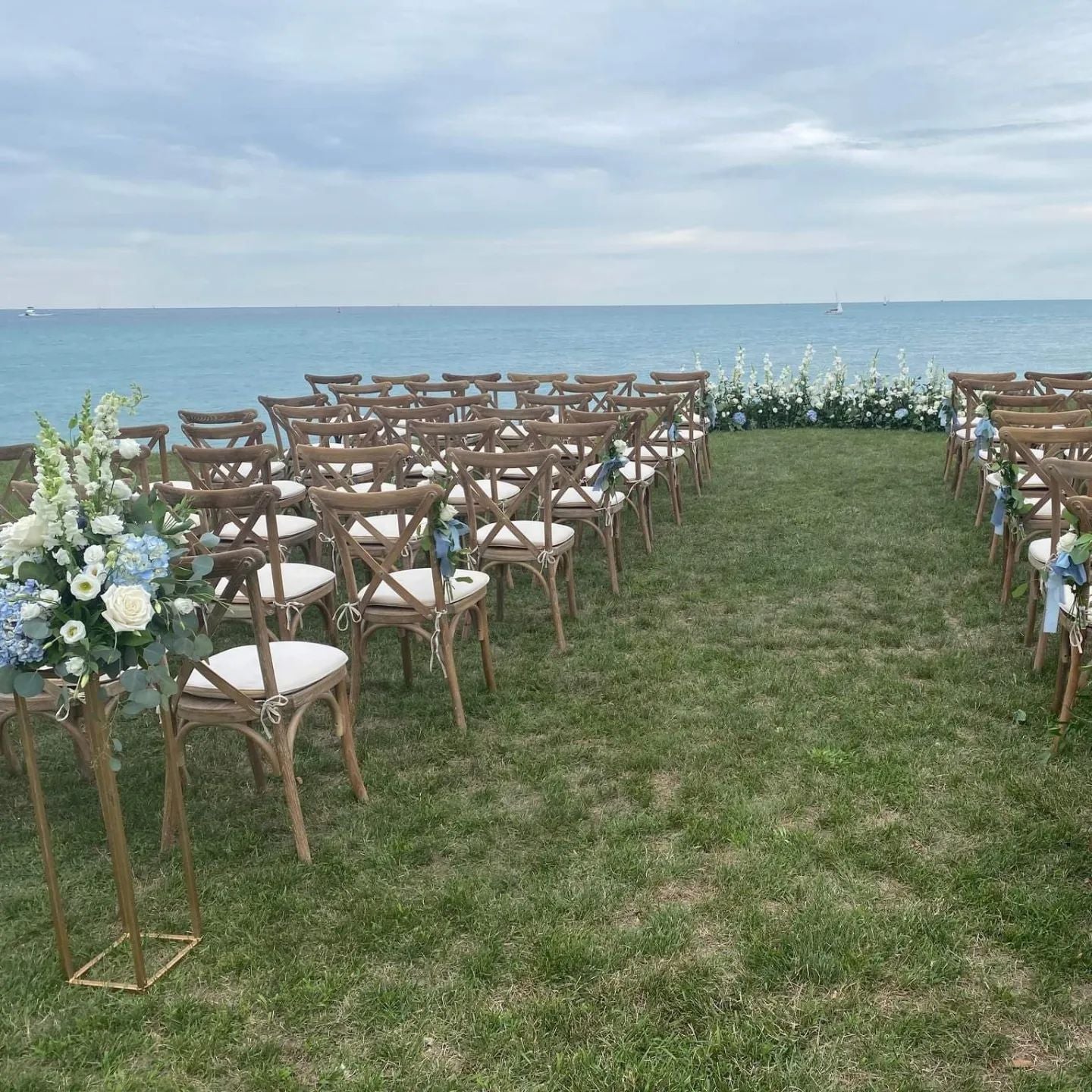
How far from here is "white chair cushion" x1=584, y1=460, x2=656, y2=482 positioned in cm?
589

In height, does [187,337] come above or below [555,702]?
above

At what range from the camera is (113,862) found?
7.25ft

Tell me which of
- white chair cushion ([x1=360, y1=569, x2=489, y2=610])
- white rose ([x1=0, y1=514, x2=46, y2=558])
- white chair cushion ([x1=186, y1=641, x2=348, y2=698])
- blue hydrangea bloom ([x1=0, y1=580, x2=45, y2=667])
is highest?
white rose ([x1=0, y1=514, x2=46, y2=558])

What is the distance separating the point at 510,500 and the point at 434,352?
45.1 meters

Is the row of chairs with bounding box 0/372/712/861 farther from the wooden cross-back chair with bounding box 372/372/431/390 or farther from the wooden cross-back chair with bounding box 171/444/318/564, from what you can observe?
the wooden cross-back chair with bounding box 372/372/431/390

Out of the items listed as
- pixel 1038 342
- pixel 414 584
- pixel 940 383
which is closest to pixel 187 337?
pixel 1038 342

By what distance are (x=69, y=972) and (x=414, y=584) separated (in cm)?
177

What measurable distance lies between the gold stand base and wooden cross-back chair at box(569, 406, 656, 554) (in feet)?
12.0

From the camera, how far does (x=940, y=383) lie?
35.9 feet

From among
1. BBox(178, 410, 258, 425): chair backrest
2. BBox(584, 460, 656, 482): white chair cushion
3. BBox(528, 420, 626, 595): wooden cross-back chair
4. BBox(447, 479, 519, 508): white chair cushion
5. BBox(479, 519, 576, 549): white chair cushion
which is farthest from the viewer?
BBox(584, 460, 656, 482): white chair cushion

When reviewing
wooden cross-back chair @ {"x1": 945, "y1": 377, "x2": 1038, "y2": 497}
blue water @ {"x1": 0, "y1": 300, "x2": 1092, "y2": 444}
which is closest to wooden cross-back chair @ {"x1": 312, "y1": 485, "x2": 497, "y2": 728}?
wooden cross-back chair @ {"x1": 945, "y1": 377, "x2": 1038, "y2": 497}

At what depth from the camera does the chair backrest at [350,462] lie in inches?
152

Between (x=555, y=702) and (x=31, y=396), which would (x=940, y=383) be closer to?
(x=555, y=702)

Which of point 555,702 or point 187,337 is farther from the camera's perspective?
point 187,337
